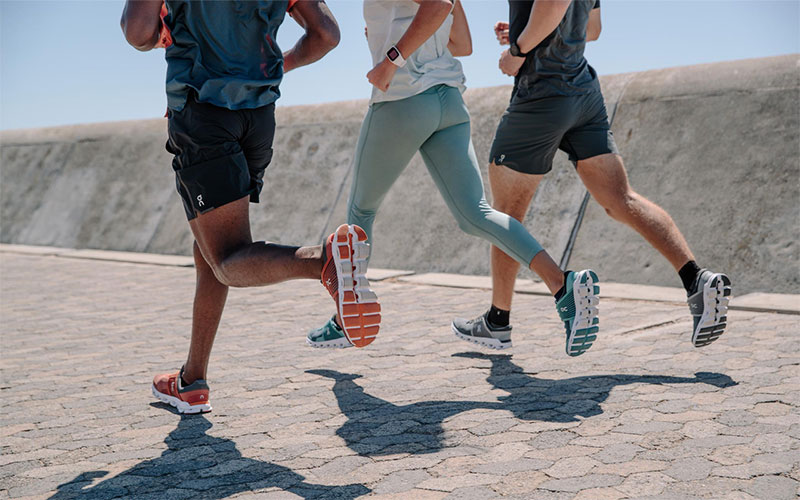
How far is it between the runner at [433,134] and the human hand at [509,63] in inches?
9.7

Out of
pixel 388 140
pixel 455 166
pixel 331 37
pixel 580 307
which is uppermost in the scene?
pixel 331 37

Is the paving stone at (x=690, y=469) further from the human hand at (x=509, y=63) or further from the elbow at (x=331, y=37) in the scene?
the human hand at (x=509, y=63)

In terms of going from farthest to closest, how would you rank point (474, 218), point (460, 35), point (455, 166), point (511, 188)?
point (511, 188) → point (460, 35) → point (455, 166) → point (474, 218)

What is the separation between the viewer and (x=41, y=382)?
13.7 feet

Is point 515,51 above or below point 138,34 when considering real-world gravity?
below

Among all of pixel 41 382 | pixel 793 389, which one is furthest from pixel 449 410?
pixel 41 382

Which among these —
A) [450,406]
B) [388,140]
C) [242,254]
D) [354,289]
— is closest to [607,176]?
[388,140]

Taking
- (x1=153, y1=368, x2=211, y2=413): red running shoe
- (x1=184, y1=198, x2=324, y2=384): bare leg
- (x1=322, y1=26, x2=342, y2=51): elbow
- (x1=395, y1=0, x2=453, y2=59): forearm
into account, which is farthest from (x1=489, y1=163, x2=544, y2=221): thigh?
(x1=153, y1=368, x2=211, y2=413): red running shoe

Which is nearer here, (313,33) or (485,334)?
(313,33)

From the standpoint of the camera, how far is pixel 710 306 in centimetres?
391

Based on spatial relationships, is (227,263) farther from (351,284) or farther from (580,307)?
(580,307)

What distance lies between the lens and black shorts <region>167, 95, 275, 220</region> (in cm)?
316

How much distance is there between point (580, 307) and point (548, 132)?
100cm

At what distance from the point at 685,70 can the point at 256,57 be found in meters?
4.41
